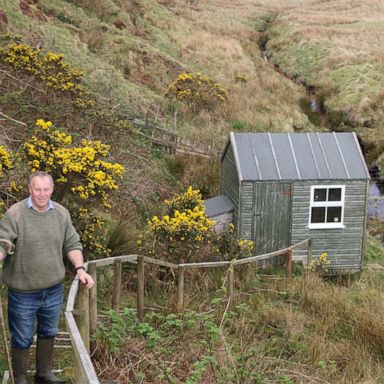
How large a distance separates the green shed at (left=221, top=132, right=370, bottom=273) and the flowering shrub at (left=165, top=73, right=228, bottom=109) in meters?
10.4

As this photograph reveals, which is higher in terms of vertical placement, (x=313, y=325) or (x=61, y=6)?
(x=61, y=6)

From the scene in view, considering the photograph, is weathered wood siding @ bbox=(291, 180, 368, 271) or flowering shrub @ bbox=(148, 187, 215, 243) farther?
weathered wood siding @ bbox=(291, 180, 368, 271)

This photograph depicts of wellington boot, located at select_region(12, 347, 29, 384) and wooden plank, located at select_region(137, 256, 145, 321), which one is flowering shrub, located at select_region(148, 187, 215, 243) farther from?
wellington boot, located at select_region(12, 347, 29, 384)

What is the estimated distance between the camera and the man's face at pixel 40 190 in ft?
13.5

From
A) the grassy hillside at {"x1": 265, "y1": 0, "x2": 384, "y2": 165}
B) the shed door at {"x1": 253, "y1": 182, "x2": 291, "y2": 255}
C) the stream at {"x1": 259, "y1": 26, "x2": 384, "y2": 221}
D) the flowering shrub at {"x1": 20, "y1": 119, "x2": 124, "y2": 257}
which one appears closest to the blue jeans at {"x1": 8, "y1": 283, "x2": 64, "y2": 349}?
the flowering shrub at {"x1": 20, "y1": 119, "x2": 124, "y2": 257}

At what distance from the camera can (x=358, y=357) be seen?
21.1 ft

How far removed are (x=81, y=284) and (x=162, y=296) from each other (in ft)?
12.3

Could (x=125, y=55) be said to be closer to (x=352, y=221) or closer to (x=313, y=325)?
(x=352, y=221)

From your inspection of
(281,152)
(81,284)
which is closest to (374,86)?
(281,152)

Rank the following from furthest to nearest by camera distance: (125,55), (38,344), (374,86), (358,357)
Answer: (374,86)
(125,55)
(358,357)
(38,344)

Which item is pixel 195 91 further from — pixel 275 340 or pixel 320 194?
pixel 275 340

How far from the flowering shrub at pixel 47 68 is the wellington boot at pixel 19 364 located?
457 inches

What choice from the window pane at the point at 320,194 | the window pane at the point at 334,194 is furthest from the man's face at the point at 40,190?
the window pane at the point at 334,194

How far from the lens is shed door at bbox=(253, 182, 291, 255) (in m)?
12.3
